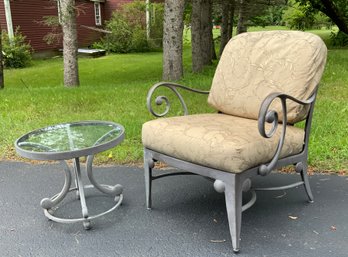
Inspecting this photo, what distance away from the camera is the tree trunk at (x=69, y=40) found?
7766 millimetres

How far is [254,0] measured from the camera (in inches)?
502

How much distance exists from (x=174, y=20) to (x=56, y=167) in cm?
438

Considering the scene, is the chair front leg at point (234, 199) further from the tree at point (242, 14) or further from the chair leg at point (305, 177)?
the tree at point (242, 14)

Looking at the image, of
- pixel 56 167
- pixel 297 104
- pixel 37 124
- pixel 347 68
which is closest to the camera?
pixel 297 104

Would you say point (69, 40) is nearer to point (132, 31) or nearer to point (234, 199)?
point (234, 199)

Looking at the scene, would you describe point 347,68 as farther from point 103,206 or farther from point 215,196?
point 103,206

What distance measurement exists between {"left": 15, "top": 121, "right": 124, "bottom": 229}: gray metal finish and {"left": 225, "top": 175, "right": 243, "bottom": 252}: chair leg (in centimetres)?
80

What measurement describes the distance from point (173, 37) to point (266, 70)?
→ 470cm

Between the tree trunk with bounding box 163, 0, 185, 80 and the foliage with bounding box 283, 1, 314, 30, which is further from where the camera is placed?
the foliage with bounding box 283, 1, 314, 30

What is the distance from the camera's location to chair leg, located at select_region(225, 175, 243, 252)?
87.3 inches

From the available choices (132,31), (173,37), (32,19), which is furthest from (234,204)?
(132,31)

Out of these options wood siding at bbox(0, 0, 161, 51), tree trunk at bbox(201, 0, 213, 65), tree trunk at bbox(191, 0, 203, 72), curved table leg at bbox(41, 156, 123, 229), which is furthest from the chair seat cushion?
wood siding at bbox(0, 0, 161, 51)

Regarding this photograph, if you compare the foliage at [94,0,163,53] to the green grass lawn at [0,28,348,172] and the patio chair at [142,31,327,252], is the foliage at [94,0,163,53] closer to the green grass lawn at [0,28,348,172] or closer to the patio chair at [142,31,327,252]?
the green grass lawn at [0,28,348,172]

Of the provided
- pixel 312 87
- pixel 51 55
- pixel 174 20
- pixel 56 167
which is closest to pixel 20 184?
pixel 56 167
